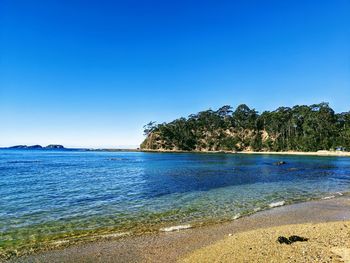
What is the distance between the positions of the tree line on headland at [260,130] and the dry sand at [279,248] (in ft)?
401

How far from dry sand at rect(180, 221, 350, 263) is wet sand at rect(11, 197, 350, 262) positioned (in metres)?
A: 0.62

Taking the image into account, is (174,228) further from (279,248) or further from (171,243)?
(279,248)

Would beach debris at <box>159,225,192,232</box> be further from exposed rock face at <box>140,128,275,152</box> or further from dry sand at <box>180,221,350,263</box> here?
exposed rock face at <box>140,128,275,152</box>

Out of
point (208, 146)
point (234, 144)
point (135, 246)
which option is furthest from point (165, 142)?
point (135, 246)

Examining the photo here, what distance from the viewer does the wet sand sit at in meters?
9.24

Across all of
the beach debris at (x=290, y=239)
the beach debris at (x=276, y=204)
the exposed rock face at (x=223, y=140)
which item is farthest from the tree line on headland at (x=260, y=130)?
the beach debris at (x=290, y=239)

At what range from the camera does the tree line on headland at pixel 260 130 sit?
128125mm

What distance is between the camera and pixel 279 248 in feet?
30.0

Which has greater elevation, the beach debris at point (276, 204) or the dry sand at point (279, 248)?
the dry sand at point (279, 248)

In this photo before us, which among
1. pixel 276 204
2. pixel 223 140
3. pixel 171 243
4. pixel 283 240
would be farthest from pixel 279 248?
pixel 223 140

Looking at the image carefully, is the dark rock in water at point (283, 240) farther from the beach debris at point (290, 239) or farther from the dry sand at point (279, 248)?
the dry sand at point (279, 248)

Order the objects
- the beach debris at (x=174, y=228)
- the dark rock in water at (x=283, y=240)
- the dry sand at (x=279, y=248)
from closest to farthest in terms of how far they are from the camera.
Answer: the dry sand at (x=279, y=248)
the dark rock in water at (x=283, y=240)
the beach debris at (x=174, y=228)

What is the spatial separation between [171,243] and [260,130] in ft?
548

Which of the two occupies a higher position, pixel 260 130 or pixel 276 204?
pixel 260 130
